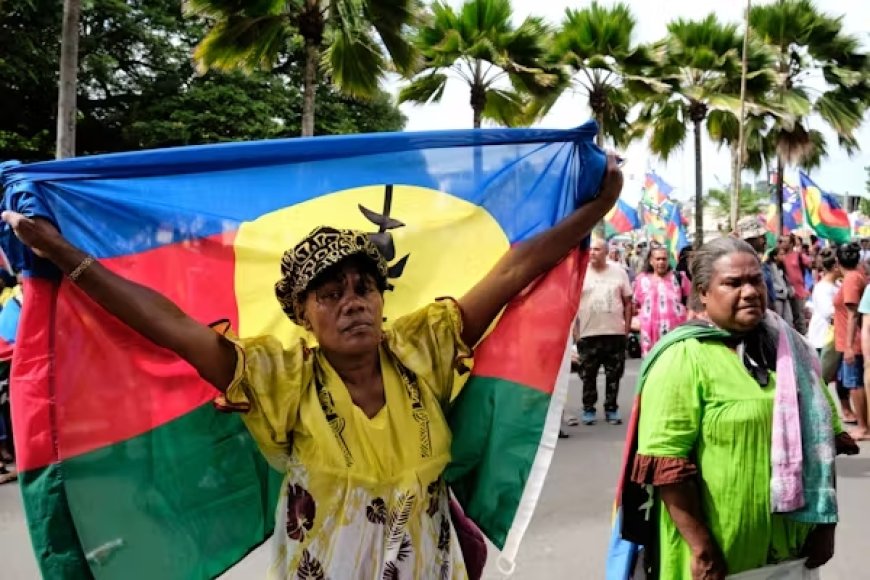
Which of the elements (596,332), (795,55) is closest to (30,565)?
(596,332)

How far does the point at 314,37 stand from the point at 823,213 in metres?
10.0

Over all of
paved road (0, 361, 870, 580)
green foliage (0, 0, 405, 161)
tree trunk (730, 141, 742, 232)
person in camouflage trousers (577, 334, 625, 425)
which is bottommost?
paved road (0, 361, 870, 580)

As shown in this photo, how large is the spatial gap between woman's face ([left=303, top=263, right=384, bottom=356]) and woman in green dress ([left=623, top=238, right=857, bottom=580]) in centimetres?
91

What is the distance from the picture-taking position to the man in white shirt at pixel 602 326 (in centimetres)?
768

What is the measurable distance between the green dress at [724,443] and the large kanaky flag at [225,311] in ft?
1.09

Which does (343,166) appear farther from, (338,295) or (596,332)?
(596,332)

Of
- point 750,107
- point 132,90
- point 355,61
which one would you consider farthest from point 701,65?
point 132,90

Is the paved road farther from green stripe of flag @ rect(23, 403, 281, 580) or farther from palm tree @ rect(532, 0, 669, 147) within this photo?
palm tree @ rect(532, 0, 669, 147)

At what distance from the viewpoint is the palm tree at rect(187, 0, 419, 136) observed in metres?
11.1

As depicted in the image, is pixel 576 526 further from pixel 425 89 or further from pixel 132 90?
pixel 132 90

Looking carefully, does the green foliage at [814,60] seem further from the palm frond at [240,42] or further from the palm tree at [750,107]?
the palm frond at [240,42]

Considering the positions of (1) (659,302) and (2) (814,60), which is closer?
(1) (659,302)

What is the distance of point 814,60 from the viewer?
19.2 m

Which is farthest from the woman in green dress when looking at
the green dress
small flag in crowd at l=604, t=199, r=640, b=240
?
small flag in crowd at l=604, t=199, r=640, b=240
